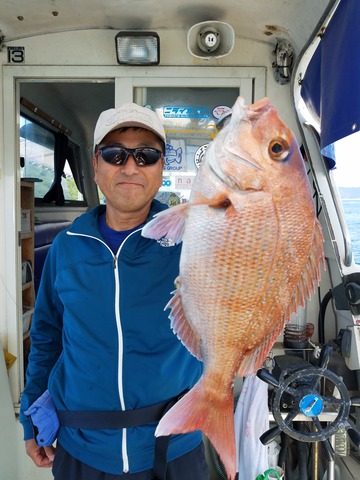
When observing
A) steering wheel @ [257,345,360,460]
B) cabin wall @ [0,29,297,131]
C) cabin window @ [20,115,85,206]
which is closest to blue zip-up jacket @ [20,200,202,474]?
steering wheel @ [257,345,360,460]

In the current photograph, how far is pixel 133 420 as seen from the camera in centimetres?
141

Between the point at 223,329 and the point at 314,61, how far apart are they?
2115 mm

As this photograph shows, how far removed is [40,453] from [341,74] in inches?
88.5

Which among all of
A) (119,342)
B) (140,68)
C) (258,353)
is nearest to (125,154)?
(119,342)

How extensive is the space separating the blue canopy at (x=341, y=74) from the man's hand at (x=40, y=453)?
1.98 m

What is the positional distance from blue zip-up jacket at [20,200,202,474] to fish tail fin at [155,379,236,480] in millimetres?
401

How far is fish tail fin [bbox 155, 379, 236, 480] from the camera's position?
1029 mm

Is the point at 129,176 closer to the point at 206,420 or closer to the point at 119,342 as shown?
the point at 119,342

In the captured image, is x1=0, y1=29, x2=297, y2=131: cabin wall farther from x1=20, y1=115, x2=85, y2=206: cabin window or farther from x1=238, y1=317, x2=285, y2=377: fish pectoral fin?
x1=238, y1=317, x2=285, y2=377: fish pectoral fin

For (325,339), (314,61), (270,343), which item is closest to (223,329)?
(270,343)

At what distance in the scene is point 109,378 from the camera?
1.43 meters

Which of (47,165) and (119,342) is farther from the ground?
(47,165)

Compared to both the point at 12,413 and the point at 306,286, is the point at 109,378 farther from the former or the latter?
the point at 12,413

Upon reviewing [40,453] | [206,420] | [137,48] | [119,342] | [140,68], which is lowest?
[40,453]
